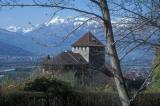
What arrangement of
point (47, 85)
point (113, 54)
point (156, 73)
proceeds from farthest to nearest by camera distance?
point (47, 85) < point (156, 73) < point (113, 54)

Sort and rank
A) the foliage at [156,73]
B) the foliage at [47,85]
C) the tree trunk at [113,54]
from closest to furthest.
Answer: the tree trunk at [113,54] < the foliage at [156,73] < the foliage at [47,85]

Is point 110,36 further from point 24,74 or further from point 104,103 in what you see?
point 24,74

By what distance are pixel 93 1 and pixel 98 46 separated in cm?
98

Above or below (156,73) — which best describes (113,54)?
above

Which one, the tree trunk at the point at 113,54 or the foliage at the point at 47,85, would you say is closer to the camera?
the tree trunk at the point at 113,54

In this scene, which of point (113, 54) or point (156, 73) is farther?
point (156, 73)

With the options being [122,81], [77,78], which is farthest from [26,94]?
[122,81]

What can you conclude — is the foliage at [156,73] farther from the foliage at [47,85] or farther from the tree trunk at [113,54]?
the foliage at [47,85]

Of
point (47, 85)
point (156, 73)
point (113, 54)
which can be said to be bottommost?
point (47, 85)

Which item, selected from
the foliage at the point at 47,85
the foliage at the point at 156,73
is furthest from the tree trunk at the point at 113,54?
the foliage at the point at 47,85

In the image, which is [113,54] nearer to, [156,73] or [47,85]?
[156,73]

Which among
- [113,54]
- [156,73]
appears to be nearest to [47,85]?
[156,73]

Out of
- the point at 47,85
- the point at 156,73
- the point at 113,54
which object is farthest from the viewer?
the point at 47,85

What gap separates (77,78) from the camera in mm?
19094
